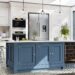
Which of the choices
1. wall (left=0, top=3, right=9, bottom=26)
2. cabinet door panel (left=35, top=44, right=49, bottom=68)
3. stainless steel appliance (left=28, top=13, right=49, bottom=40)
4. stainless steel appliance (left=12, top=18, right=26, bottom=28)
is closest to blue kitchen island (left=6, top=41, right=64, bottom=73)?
cabinet door panel (left=35, top=44, right=49, bottom=68)

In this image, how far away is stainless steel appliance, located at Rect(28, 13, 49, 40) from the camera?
9586 mm

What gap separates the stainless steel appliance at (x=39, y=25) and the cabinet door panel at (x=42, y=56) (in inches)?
161

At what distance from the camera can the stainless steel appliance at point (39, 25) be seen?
31.4 ft

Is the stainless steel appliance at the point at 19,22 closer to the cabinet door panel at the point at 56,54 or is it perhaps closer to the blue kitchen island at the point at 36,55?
the blue kitchen island at the point at 36,55

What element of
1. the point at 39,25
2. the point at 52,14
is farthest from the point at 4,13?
the point at 52,14

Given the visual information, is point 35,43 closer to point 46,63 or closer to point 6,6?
point 46,63

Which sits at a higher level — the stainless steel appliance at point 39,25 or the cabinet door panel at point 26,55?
the stainless steel appliance at point 39,25

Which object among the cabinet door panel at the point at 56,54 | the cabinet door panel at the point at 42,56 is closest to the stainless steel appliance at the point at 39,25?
the cabinet door panel at the point at 56,54

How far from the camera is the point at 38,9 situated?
966 cm

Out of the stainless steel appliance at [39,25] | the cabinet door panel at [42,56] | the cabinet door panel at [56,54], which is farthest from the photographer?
the stainless steel appliance at [39,25]

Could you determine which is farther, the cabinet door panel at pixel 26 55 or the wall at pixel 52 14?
the wall at pixel 52 14

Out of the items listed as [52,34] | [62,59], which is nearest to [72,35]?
[52,34]

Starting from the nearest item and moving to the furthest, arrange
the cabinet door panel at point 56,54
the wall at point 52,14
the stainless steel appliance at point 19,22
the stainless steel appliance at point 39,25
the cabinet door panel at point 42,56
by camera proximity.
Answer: the cabinet door panel at point 42,56 → the cabinet door panel at point 56,54 → the stainless steel appliance at point 19,22 → the wall at point 52,14 → the stainless steel appliance at point 39,25

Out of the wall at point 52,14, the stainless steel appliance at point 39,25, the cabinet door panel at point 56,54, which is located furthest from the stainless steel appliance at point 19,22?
the cabinet door panel at point 56,54
